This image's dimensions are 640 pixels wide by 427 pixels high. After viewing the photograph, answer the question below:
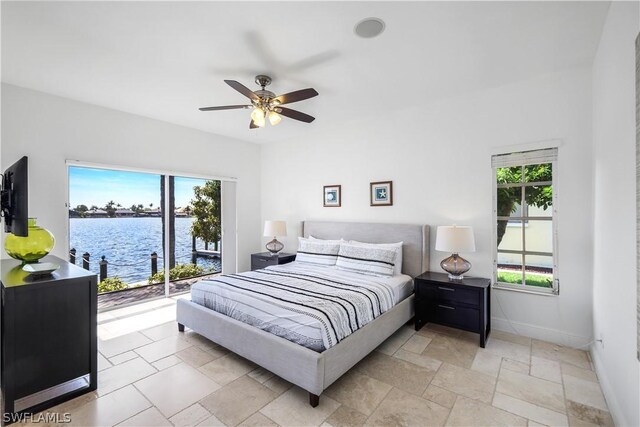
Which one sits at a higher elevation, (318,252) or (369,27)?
(369,27)

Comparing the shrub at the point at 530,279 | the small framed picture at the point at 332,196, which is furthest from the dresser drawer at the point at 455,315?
the small framed picture at the point at 332,196

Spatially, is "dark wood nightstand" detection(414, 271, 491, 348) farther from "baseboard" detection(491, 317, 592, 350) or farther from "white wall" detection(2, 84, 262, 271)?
"white wall" detection(2, 84, 262, 271)

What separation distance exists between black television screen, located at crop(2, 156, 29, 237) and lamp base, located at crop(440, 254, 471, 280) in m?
3.82

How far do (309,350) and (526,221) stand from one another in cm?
282

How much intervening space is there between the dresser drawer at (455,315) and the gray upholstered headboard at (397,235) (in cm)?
56

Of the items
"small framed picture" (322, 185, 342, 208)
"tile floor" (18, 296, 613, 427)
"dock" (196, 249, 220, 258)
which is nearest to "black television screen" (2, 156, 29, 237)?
"tile floor" (18, 296, 613, 427)

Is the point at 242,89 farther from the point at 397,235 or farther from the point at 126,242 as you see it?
the point at 126,242

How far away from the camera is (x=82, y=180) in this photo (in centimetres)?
386

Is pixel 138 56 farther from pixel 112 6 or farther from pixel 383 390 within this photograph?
pixel 383 390

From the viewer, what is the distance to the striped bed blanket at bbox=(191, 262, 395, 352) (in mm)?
2289

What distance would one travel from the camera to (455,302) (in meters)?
3.16

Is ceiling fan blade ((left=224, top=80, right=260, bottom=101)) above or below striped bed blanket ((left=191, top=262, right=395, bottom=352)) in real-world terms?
above

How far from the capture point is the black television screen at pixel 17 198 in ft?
6.61

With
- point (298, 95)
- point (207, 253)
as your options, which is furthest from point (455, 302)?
point (207, 253)
